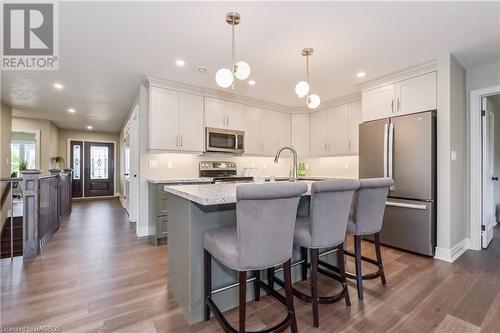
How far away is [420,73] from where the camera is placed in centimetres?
302

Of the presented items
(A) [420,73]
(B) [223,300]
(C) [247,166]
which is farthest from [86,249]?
(A) [420,73]

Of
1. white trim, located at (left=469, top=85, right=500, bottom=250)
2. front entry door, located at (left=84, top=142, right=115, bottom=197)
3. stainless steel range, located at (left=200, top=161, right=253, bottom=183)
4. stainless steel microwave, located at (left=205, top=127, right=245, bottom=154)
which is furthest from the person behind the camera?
front entry door, located at (left=84, top=142, right=115, bottom=197)

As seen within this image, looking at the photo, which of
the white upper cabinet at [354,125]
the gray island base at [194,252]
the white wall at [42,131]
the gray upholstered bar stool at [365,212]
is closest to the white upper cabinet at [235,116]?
the white upper cabinet at [354,125]

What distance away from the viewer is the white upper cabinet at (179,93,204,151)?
3793 millimetres

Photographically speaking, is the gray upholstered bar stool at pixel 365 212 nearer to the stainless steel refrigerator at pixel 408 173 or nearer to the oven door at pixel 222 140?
the stainless steel refrigerator at pixel 408 173

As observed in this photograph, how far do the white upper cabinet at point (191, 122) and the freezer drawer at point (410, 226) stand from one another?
3026mm

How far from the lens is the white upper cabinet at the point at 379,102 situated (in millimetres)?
3303

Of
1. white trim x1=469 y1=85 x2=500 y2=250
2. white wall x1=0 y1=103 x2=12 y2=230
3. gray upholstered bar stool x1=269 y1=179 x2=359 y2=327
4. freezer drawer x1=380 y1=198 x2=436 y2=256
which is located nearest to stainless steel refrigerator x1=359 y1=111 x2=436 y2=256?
freezer drawer x1=380 y1=198 x2=436 y2=256

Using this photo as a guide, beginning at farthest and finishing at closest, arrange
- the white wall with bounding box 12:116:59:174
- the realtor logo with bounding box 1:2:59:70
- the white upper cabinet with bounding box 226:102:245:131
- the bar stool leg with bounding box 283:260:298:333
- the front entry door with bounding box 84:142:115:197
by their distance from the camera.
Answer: the front entry door with bounding box 84:142:115:197 → the white wall with bounding box 12:116:59:174 → the white upper cabinet with bounding box 226:102:245:131 → the realtor logo with bounding box 1:2:59:70 → the bar stool leg with bounding box 283:260:298:333

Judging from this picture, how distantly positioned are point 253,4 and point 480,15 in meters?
2.00

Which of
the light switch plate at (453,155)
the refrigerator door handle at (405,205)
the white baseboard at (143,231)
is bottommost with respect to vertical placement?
the white baseboard at (143,231)

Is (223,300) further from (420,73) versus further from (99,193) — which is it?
(99,193)

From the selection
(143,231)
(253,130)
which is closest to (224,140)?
(253,130)

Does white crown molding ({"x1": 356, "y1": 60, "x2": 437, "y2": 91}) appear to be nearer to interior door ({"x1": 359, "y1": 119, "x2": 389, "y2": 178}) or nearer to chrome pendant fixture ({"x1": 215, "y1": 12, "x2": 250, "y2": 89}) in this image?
interior door ({"x1": 359, "y1": 119, "x2": 389, "y2": 178})
